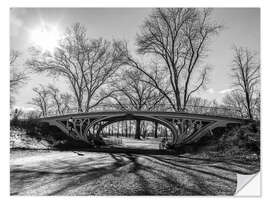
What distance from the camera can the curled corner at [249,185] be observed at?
129 inches

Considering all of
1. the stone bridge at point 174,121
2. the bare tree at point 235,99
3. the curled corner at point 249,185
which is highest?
the bare tree at point 235,99

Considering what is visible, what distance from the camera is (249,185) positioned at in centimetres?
358

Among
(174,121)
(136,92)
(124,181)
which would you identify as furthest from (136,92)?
(124,181)

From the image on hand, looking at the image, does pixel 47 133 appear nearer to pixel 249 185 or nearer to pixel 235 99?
pixel 249 185

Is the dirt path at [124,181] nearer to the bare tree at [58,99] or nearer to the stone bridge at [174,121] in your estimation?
the stone bridge at [174,121]

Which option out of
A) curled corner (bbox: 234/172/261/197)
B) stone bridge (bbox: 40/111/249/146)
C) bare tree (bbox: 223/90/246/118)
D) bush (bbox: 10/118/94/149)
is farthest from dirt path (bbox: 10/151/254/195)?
bare tree (bbox: 223/90/246/118)

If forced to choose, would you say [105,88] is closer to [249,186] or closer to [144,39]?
[144,39]

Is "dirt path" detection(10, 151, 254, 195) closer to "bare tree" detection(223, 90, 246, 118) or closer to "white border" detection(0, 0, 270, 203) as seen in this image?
"white border" detection(0, 0, 270, 203)

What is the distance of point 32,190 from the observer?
3.21m

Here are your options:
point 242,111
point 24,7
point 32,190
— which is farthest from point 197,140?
point 24,7

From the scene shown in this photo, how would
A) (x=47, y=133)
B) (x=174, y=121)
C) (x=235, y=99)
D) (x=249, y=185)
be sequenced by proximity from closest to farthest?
(x=249, y=185) < (x=174, y=121) < (x=47, y=133) < (x=235, y=99)

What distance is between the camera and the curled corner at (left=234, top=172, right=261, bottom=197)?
3283 millimetres

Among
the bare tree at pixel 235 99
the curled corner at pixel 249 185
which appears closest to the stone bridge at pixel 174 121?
the bare tree at pixel 235 99
